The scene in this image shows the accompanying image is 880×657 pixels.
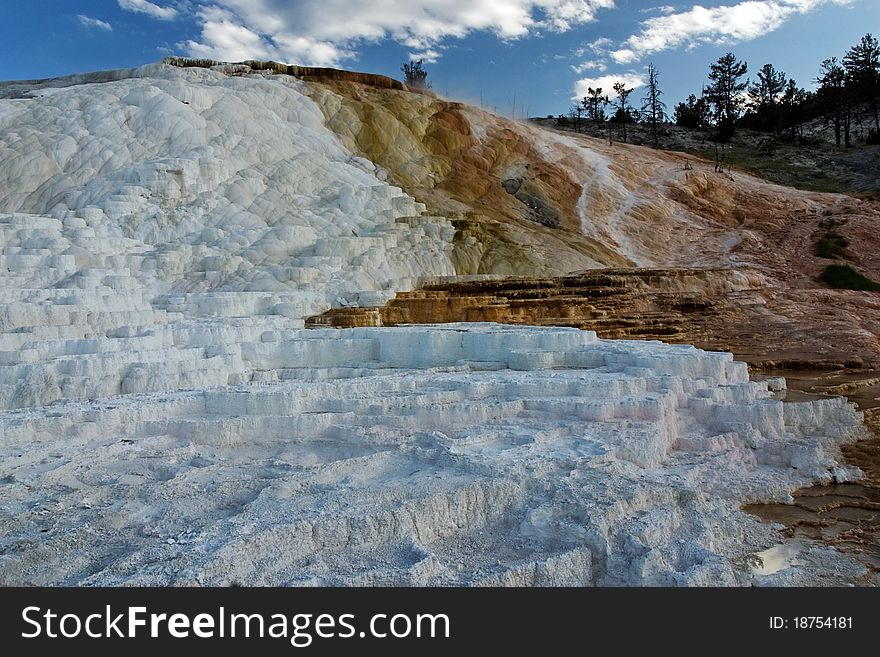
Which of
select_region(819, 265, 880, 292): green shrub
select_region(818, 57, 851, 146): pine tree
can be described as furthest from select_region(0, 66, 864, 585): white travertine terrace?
select_region(818, 57, 851, 146): pine tree

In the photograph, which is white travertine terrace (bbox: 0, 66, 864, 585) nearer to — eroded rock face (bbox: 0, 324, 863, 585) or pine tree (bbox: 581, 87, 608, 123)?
eroded rock face (bbox: 0, 324, 863, 585)

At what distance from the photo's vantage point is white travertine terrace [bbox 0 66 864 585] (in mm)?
3105

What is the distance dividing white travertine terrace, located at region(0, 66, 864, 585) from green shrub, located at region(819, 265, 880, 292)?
29.3ft

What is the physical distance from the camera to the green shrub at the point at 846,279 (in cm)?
1371

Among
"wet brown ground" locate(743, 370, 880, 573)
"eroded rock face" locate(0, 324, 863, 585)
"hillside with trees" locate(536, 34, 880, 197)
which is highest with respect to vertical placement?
"hillside with trees" locate(536, 34, 880, 197)

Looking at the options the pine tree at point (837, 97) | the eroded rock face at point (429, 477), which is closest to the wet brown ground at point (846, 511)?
the eroded rock face at point (429, 477)

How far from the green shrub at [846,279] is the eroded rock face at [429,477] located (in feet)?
30.6

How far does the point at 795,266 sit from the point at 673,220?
3.50 meters

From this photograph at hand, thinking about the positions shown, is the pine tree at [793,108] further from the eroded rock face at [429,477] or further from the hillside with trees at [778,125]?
the eroded rock face at [429,477]

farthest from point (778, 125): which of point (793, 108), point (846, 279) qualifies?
point (846, 279)

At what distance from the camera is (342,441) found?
4629 mm

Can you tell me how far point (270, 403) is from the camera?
5160 mm
